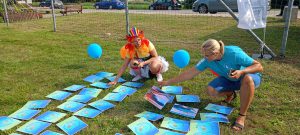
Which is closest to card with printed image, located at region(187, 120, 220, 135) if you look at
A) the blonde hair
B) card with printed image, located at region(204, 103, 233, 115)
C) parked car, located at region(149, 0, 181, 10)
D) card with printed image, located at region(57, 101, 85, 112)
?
card with printed image, located at region(204, 103, 233, 115)

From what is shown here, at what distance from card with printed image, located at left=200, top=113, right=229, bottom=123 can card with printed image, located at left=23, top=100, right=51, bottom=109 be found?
2079 mm

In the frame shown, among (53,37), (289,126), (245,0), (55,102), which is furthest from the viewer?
(53,37)

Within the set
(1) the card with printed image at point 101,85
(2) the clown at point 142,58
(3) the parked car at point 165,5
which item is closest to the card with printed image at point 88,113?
(1) the card with printed image at point 101,85

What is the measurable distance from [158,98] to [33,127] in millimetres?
1548

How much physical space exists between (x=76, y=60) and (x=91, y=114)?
8.96ft

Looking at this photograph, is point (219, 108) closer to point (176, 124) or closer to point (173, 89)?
point (176, 124)

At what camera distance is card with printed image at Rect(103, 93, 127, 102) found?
12.3ft

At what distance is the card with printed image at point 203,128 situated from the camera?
2859mm

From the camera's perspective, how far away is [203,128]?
294 cm

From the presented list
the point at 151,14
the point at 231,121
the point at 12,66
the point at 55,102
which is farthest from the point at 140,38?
the point at 151,14

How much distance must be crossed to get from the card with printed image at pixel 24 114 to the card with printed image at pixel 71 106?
0.30 m

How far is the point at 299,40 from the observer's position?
23.9 feet

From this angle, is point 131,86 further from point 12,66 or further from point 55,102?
point 12,66

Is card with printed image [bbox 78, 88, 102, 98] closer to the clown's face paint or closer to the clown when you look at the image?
the clown
